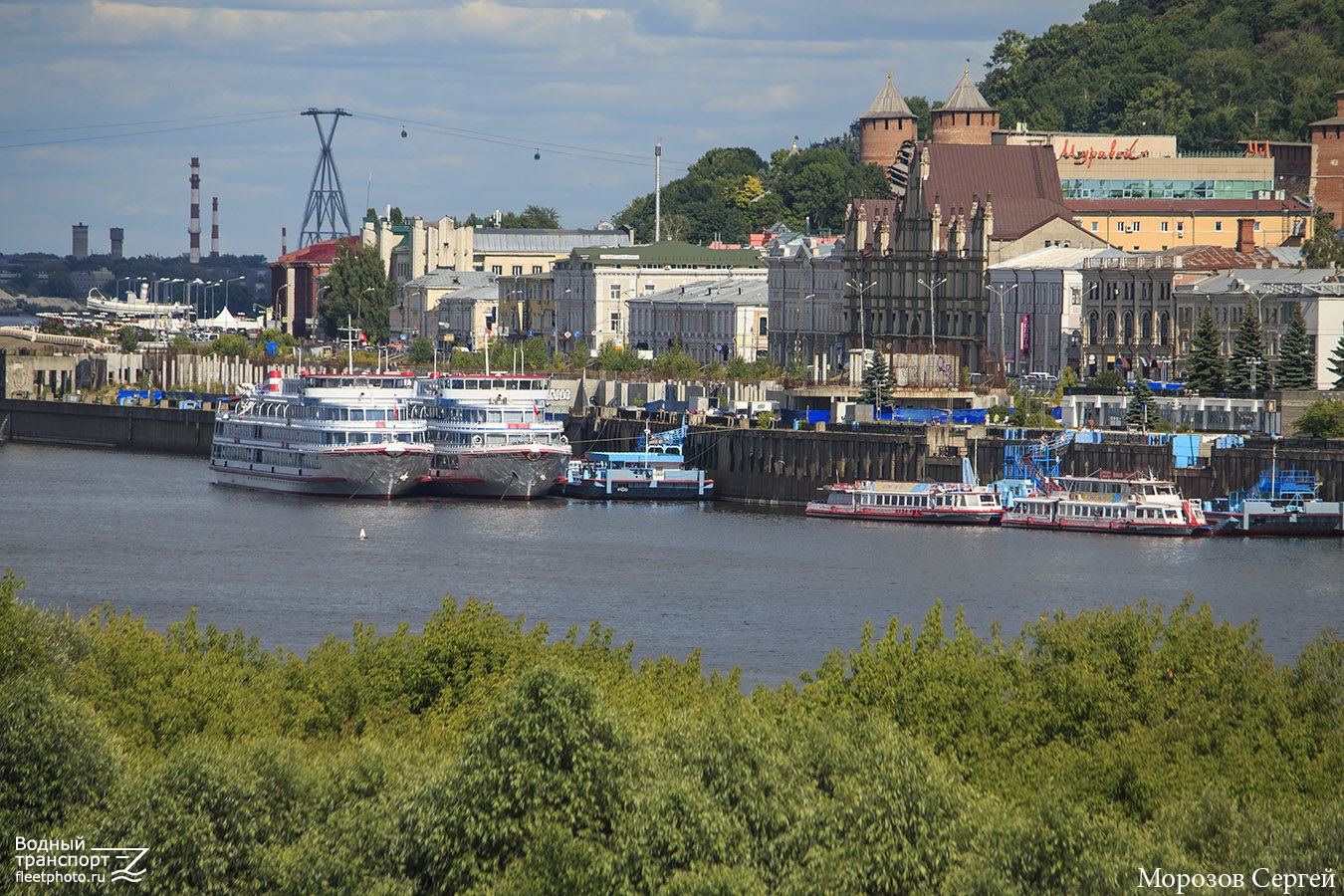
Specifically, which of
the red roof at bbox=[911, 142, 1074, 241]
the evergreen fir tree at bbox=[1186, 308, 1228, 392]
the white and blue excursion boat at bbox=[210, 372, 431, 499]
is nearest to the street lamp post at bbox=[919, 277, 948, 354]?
the red roof at bbox=[911, 142, 1074, 241]

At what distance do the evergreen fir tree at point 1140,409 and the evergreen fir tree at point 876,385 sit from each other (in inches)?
547

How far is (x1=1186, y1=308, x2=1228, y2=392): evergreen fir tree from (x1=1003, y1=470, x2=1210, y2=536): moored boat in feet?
43.5

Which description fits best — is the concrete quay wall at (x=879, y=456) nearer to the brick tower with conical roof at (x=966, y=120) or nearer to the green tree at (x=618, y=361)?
the green tree at (x=618, y=361)

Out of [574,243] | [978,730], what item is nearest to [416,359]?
[574,243]

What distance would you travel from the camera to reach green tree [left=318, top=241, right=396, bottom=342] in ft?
593

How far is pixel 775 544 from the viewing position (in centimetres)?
7888

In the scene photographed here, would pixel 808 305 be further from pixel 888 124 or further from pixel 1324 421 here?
pixel 1324 421

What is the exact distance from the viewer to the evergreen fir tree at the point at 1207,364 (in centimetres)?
9912

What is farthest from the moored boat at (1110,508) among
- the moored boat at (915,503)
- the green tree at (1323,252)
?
the green tree at (1323,252)

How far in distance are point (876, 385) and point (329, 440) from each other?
25072 mm

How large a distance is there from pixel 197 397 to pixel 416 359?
610 inches

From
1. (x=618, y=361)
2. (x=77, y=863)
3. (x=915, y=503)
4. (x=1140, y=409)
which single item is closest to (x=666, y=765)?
(x=77, y=863)

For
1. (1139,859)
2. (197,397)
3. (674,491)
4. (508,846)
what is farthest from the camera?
(197,397)

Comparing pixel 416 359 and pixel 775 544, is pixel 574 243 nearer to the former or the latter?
pixel 416 359
